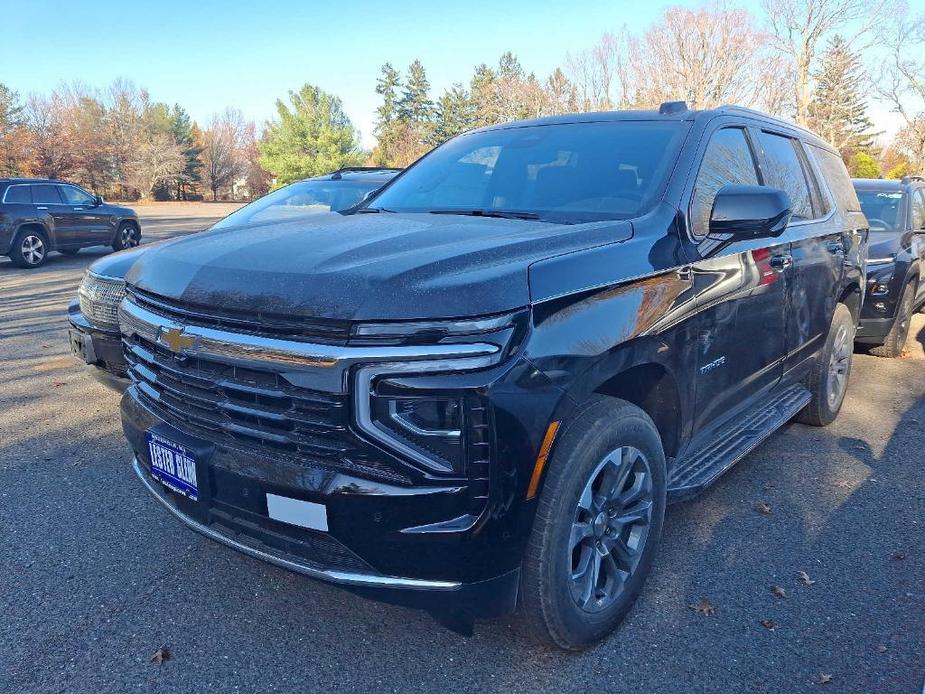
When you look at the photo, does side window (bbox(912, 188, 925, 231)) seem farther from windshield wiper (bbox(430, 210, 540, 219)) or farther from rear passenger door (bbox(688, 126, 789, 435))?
windshield wiper (bbox(430, 210, 540, 219))

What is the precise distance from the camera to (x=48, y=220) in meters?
14.5

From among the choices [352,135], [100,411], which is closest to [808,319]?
[100,411]

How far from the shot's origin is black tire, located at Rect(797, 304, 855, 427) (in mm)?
4680

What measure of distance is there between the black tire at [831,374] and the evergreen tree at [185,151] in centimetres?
6805

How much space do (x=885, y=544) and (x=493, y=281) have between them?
259cm

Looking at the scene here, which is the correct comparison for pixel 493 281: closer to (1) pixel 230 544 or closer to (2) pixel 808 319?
(1) pixel 230 544

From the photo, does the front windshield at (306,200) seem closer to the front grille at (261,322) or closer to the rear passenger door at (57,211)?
the front grille at (261,322)

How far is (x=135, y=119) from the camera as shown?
61812 mm

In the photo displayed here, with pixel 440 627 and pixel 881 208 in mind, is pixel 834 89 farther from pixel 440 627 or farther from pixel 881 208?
pixel 440 627

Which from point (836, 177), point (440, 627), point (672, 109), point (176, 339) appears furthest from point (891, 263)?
point (176, 339)

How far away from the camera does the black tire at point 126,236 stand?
16.6 meters

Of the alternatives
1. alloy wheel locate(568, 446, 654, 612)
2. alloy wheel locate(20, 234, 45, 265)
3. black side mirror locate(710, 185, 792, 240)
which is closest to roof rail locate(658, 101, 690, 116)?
black side mirror locate(710, 185, 792, 240)

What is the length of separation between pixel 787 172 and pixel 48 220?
14.8m

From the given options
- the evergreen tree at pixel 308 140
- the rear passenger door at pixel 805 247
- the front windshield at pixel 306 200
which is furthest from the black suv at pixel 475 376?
the evergreen tree at pixel 308 140
